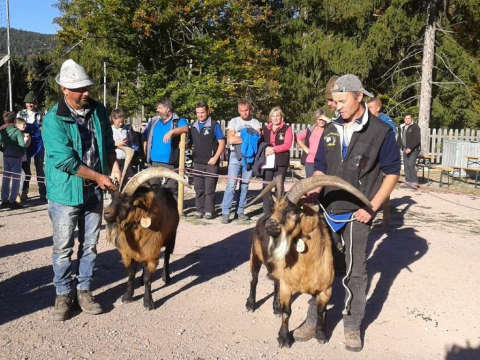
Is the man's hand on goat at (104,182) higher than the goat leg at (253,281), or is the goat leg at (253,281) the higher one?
the man's hand on goat at (104,182)

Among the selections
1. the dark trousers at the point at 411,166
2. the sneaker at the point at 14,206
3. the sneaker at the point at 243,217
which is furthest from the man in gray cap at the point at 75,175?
the dark trousers at the point at 411,166

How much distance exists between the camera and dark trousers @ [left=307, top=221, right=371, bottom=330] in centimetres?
416

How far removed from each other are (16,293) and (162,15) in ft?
62.3

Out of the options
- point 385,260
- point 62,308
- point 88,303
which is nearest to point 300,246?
point 88,303

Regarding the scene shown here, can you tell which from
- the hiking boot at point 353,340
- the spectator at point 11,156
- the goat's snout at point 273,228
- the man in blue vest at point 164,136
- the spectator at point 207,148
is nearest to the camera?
the goat's snout at point 273,228

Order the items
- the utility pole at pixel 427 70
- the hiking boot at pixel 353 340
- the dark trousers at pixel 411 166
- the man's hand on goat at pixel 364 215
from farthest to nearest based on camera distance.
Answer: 1. the utility pole at pixel 427 70
2. the dark trousers at pixel 411 166
3. the hiking boot at pixel 353 340
4. the man's hand on goat at pixel 364 215

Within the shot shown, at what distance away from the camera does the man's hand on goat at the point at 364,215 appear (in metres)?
4.02

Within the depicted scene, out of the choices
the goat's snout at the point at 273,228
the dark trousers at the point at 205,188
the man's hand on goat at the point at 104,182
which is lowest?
the dark trousers at the point at 205,188

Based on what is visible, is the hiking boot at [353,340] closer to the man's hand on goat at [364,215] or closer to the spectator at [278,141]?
the man's hand on goat at [364,215]

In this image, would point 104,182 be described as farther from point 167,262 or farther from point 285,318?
point 285,318

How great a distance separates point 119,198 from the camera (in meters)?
4.54

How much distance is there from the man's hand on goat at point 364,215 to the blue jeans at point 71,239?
2.52 metres

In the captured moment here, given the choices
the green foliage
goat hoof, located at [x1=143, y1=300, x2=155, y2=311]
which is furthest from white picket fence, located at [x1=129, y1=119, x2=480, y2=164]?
goat hoof, located at [x1=143, y1=300, x2=155, y2=311]

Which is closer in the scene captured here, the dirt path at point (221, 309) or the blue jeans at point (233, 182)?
the dirt path at point (221, 309)
